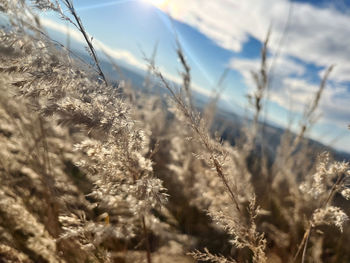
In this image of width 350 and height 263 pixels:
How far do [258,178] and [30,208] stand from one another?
3342mm

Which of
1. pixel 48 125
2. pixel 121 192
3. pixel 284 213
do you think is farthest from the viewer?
pixel 48 125

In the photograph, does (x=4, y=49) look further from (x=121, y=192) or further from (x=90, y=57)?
(x=121, y=192)

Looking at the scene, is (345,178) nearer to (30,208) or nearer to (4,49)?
(4,49)

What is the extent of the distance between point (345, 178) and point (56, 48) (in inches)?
52.9

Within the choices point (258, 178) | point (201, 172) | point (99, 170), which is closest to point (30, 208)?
point (99, 170)

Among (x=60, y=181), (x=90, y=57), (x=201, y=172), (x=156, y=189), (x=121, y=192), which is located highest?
(x=90, y=57)

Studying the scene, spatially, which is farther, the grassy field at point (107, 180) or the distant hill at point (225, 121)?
the distant hill at point (225, 121)

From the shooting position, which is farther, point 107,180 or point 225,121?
point 225,121

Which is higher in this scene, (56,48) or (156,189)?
(56,48)

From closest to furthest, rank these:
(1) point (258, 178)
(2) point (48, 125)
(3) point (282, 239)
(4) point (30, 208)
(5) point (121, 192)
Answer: (5) point (121, 192), (4) point (30, 208), (3) point (282, 239), (2) point (48, 125), (1) point (258, 178)

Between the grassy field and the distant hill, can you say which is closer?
the grassy field

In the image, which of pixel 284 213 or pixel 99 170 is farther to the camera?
pixel 284 213

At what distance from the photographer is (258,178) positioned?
4.38 m

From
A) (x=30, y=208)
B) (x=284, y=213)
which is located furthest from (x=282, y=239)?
(x=30, y=208)
